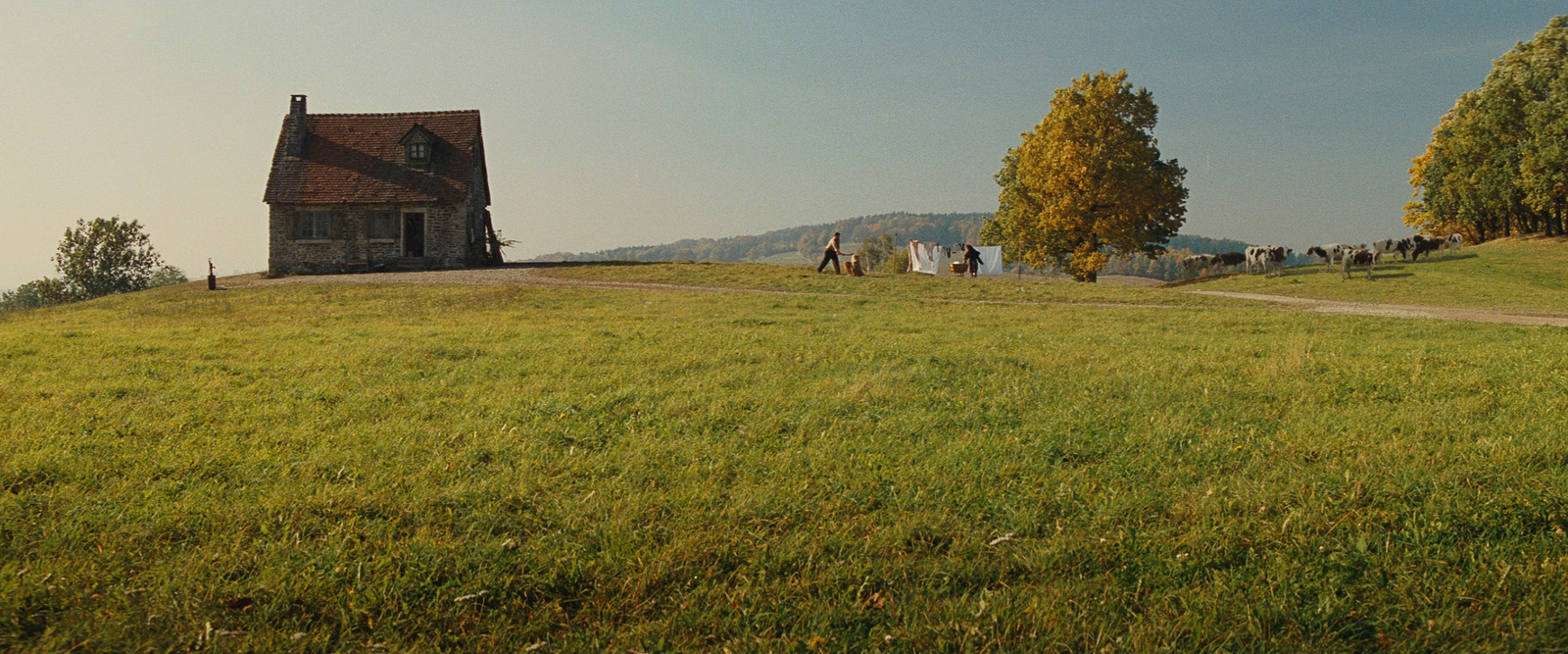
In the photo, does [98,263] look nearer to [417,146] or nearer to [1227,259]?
[417,146]

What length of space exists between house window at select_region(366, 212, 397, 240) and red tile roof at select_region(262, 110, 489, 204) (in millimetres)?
998

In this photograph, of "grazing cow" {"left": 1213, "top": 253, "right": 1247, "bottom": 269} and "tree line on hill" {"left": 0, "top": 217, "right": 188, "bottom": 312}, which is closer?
"grazing cow" {"left": 1213, "top": 253, "right": 1247, "bottom": 269}

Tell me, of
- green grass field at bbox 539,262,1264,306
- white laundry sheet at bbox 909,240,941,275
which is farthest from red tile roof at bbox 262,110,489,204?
white laundry sheet at bbox 909,240,941,275

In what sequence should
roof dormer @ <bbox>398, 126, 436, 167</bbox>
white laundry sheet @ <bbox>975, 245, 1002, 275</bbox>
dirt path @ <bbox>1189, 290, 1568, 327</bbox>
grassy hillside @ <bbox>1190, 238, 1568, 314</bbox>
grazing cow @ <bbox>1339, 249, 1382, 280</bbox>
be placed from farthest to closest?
white laundry sheet @ <bbox>975, 245, 1002, 275</bbox>, roof dormer @ <bbox>398, 126, 436, 167</bbox>, grazing cow @ <bbox>1339, 249, 1382, 280</bbox>, grassy hillside @ <bbox>1190, 238, 1568, 314</bbox>, dirt path @ <bbox>1189, 290, 1568, 327</bbox>

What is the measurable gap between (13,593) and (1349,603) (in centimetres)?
640

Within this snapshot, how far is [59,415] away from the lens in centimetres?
768

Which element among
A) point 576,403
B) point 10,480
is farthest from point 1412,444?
point 10,480

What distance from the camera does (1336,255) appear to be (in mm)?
41656

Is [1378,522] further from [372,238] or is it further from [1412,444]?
[372,238]

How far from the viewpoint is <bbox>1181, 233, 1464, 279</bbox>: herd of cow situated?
3591 centimetres

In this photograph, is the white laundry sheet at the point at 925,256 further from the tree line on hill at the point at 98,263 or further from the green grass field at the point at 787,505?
the tree line on hill at the point at 98,263

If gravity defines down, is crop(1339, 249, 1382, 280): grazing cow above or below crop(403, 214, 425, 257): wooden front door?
below

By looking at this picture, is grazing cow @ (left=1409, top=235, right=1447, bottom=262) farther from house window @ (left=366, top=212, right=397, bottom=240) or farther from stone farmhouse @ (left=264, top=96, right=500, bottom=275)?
house window @ (left=366, top=212, right=397, bottom=240)

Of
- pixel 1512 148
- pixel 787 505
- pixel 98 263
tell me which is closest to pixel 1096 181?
pixel 1512 148
